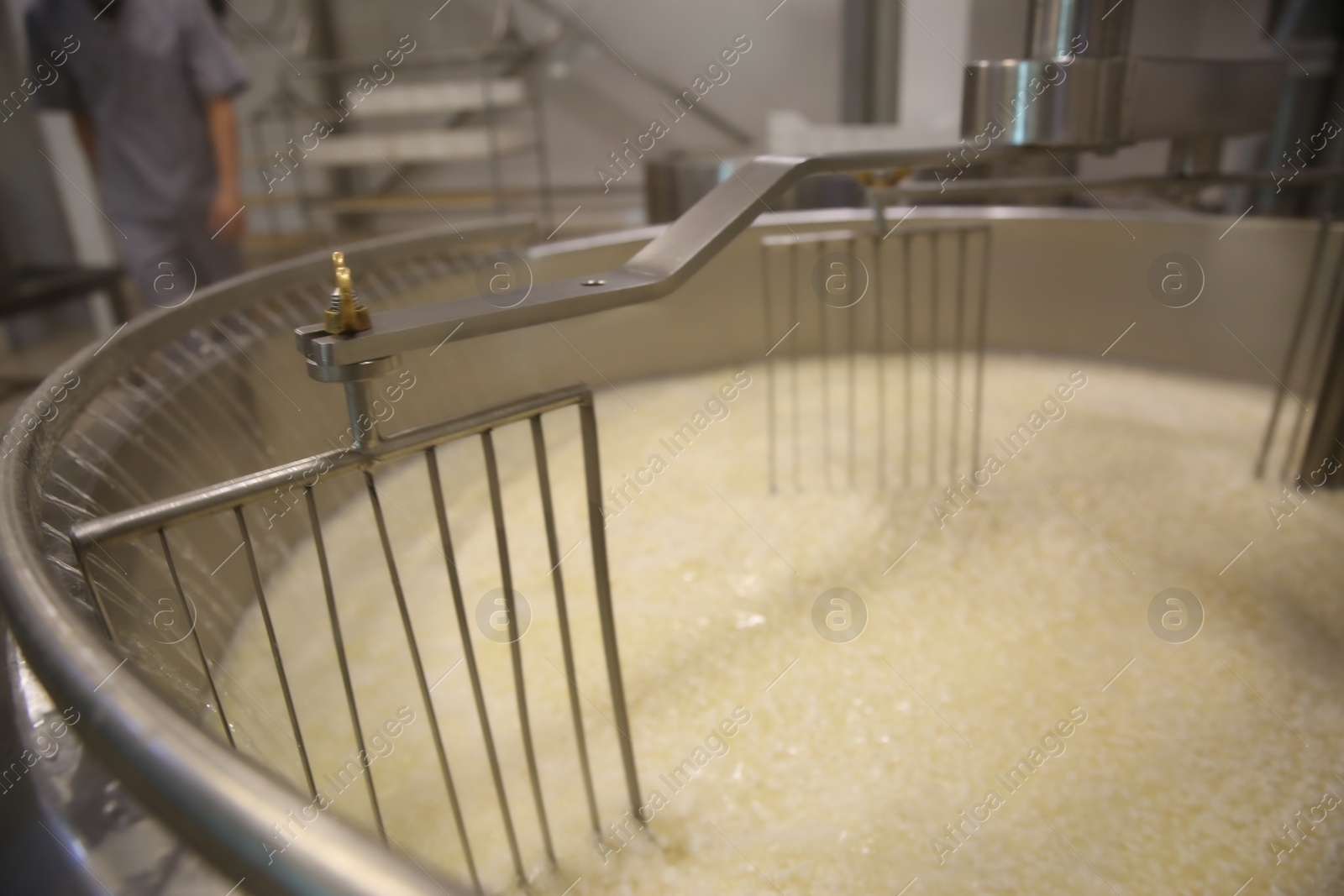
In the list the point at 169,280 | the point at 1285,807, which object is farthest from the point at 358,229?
the point at 1285,807

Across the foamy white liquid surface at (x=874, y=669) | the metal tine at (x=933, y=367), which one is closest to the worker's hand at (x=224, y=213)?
the foamy white liquid surface at (x=874, y=669)

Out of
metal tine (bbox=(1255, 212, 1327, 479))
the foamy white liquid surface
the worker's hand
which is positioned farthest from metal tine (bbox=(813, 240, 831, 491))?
the worker's hand

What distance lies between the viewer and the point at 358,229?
3818mm

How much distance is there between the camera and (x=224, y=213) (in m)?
1.52

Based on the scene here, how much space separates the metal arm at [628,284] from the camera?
42 cm

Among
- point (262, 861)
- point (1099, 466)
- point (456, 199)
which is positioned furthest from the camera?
point (456, 199)

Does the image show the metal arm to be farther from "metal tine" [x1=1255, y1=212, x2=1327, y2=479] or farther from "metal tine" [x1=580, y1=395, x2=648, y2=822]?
"metal tine" [x1=1255, y1=212, x2=1327, y2=479]

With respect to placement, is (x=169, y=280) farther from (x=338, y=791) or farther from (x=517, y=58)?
(x=517, y=58)

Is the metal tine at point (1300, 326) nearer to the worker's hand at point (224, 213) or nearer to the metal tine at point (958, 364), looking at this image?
the metal tine at point (958, 364)

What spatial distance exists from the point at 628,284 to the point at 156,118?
135 centimetres

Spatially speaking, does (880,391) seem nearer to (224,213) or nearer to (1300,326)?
(1300,326)

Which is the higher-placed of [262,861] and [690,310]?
[262,861]

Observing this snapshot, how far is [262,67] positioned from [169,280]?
272 centimetres

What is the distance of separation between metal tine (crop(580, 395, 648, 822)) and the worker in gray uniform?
122 cm
